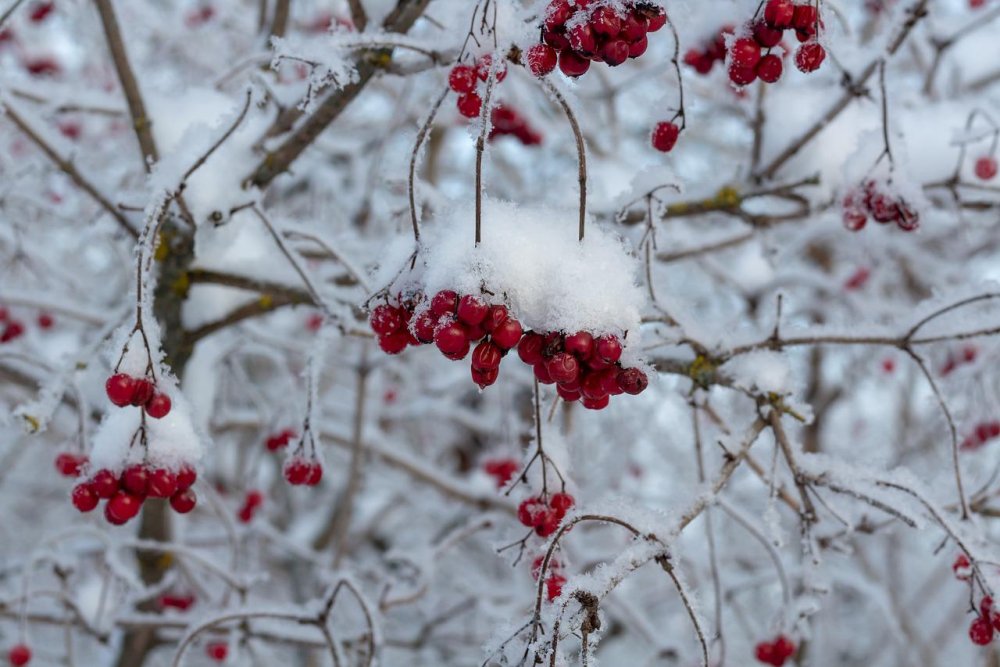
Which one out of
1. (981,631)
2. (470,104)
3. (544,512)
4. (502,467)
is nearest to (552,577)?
(544,512)

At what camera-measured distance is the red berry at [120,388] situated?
1287 mm

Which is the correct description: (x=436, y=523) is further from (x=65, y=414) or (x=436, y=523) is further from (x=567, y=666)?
(x=567, y=666)

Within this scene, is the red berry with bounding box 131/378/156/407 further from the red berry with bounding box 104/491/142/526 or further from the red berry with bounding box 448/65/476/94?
the red berry with bounding box 448/65/476/94

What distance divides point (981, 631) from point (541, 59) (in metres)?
1.18

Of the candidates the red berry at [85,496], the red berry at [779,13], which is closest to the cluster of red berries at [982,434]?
the red berry at [779,13]

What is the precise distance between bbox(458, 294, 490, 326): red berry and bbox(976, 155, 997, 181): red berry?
5.72 feet

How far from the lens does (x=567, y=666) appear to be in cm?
117

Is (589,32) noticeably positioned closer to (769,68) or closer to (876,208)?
(769,68)

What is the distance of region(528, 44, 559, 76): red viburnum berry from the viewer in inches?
44.6

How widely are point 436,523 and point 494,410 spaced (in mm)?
1260

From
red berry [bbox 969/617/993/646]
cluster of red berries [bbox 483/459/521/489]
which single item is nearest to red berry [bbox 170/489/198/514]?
red berry [bbox 969/617/993/646]

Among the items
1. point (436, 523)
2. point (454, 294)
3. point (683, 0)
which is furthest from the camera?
point (436, 523)

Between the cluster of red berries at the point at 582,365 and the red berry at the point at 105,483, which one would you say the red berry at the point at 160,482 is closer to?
the red berry at the point at 105,483

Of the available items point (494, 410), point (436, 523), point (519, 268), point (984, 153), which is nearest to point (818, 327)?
point (519, 268)
